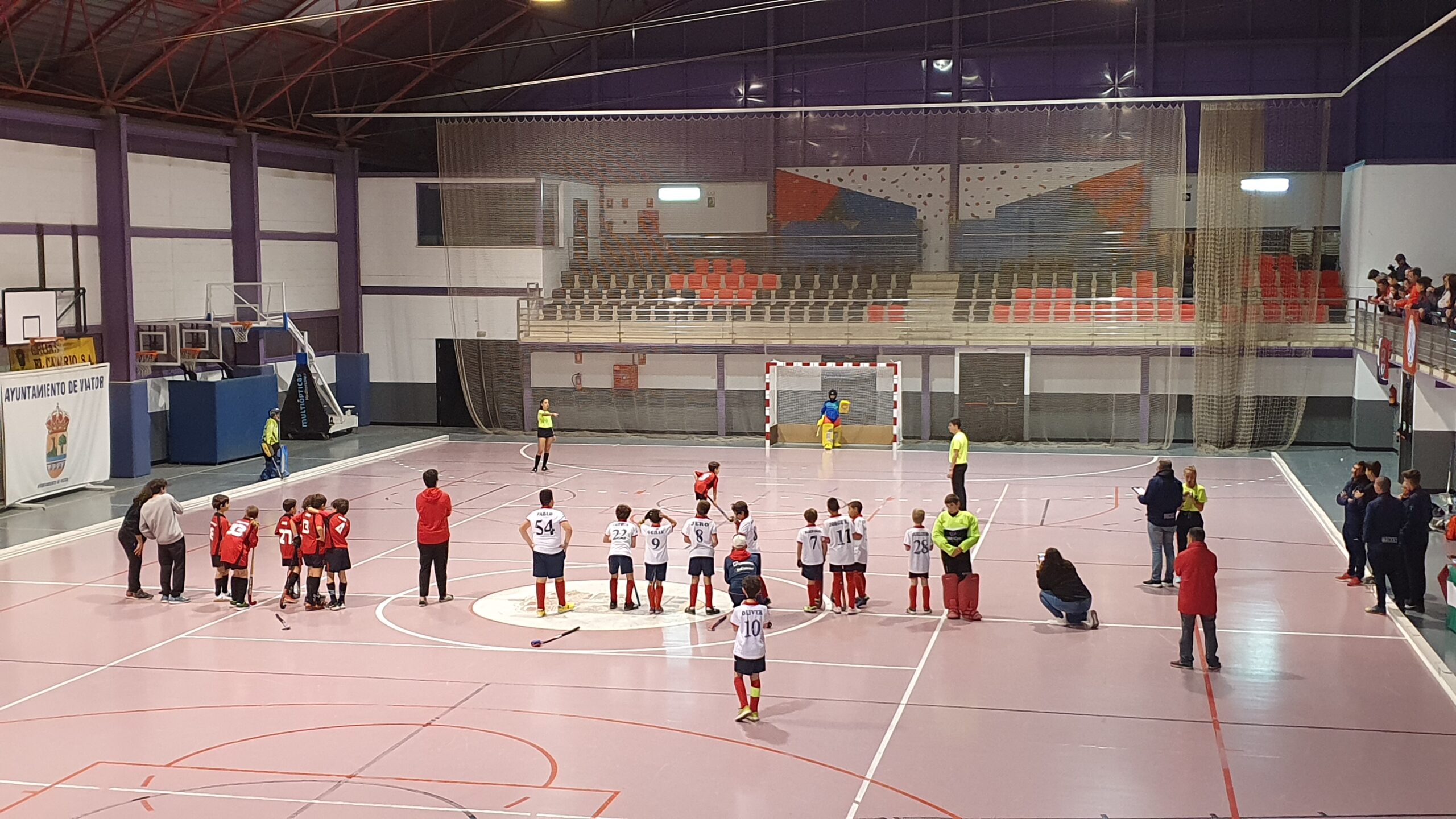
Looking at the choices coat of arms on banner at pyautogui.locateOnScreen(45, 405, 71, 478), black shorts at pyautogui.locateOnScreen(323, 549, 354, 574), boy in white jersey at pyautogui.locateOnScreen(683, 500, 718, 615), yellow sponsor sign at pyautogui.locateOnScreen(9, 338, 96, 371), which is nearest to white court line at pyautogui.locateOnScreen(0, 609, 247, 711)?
black shorts at pyautogui.locateOnScreen(323, 549, 354, 574)

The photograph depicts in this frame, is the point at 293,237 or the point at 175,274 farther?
the point at 293,237

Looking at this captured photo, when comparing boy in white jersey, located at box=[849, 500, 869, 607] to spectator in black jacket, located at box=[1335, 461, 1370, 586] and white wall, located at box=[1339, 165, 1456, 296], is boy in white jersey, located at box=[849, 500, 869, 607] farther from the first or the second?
white wall, located at box=[1339, 165, 1456, 296]

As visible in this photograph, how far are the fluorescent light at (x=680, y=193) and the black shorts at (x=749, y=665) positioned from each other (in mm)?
27317

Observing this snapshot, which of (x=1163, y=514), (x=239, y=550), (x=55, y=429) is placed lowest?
(x=239, y=550)

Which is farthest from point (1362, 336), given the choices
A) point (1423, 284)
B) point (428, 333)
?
point (428, 333)

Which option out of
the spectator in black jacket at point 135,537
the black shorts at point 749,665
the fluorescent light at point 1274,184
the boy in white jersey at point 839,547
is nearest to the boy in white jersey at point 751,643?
the black shorts at point 749,665

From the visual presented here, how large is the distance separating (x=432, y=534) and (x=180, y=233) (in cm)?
1907

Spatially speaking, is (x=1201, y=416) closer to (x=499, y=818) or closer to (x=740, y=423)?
(x=740, y=423)

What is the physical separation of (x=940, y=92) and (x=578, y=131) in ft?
34.6

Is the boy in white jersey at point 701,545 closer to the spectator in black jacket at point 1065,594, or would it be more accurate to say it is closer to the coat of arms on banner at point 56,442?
the spectator in black jacket at point 1065,594

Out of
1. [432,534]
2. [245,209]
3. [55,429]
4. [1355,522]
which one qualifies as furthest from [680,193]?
[1355,522]

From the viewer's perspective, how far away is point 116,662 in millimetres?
15438

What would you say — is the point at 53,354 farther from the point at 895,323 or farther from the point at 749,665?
the point at 749,665

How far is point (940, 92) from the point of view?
128 ft
